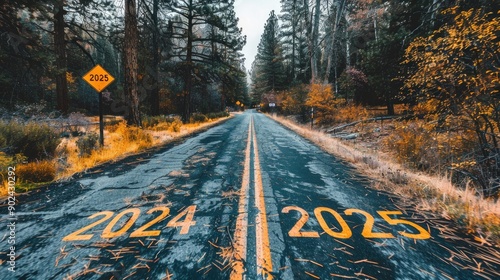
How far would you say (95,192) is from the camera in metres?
3.97

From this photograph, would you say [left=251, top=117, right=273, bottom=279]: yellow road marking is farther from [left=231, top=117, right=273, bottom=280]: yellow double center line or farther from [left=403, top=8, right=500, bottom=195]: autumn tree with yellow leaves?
[left=403, top=8, right=500, bottom=195]: autumn tree with yellow leaves

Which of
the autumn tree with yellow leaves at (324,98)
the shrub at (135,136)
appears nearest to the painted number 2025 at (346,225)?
the shrub at (135,136)

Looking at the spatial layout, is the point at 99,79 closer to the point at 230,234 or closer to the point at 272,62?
the point at 230,234

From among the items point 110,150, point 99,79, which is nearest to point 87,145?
point 110,150

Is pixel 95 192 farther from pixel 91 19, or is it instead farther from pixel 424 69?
pixel 91 19

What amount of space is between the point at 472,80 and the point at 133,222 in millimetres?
6662

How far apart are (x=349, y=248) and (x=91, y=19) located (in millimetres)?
18232

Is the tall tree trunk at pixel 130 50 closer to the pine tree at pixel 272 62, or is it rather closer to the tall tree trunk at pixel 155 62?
the tall tree trunk at pixel 155 62

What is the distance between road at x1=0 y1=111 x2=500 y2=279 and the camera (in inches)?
81.7

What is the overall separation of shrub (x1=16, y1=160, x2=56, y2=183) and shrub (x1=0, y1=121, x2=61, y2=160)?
1.21m

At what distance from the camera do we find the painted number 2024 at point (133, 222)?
103 inches

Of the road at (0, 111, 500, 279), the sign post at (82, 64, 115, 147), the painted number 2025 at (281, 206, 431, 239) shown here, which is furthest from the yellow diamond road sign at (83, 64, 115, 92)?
the painted number 2025 at (281, 206, 431, 239)

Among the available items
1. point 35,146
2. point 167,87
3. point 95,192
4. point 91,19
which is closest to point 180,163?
point 95,192

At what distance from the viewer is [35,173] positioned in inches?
174
